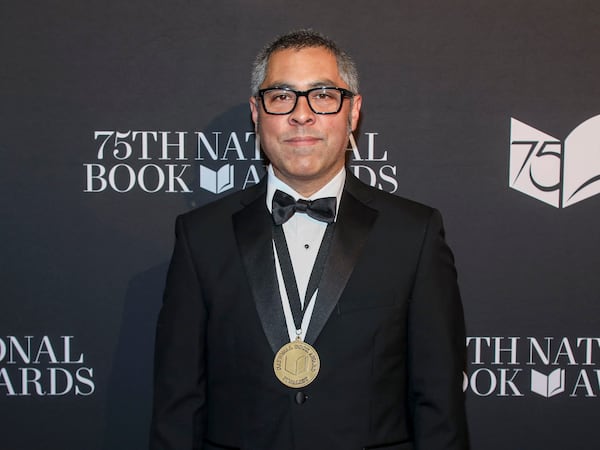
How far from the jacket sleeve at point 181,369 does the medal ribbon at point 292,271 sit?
23 centimetres

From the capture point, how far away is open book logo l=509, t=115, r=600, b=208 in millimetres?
2406

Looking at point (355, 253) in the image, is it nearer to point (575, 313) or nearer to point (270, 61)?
point (270, 61)

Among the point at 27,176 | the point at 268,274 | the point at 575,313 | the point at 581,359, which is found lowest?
the point at 581,359

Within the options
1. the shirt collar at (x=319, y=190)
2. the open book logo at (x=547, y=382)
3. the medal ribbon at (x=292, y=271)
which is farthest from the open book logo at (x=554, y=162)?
the medal ribbon at (x=292, y=271)

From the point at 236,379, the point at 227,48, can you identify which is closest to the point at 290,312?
the point at 236,379

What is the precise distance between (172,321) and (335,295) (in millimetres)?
433

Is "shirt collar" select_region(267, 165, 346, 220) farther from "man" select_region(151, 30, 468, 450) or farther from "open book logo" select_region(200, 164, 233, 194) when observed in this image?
"open book logo" select_region(200, 164, 233, 194)

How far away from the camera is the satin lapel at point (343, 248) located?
5.41 ft

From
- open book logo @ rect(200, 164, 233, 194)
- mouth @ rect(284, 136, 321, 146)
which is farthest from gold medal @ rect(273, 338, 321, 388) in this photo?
open book logo @ rect(200, 164, 233, 194)

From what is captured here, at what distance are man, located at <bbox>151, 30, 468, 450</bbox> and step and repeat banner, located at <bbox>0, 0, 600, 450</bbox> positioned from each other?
68 cm

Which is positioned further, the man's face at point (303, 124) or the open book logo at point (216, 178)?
the open book logo at point (216, 178)

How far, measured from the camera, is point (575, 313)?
2.47 m

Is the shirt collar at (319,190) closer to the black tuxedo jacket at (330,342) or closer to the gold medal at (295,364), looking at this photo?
the black tuxedo jacket at (330,342)

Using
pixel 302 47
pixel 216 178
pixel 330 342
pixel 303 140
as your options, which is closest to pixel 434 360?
pixel 330 342
